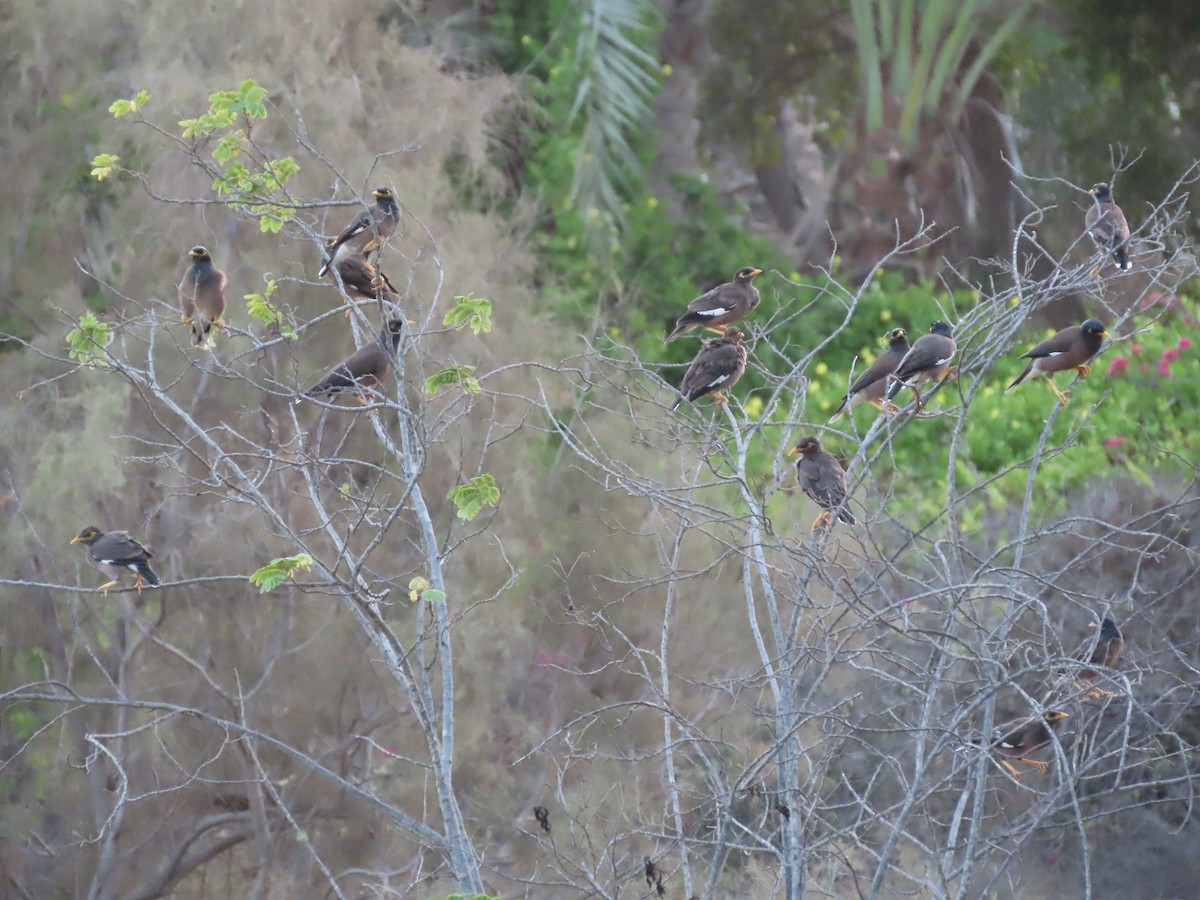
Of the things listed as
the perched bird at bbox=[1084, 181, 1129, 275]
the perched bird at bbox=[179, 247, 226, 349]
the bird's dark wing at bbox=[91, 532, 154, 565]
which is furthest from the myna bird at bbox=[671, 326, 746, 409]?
the bird's dark wing at bbox=[91, 532, 154, 565]

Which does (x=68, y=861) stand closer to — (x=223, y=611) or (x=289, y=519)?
(x=223, y=611)

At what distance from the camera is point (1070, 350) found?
6918 millimetres

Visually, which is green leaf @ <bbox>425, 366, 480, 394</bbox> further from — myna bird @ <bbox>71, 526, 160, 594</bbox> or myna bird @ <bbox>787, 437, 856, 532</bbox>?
myna bird @ <bbox>71, 526, 160, 594</bbox>

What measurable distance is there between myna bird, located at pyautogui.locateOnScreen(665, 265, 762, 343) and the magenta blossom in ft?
26.4

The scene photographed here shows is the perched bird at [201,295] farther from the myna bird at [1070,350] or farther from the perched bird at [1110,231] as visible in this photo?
the perched bird at [1110,231]

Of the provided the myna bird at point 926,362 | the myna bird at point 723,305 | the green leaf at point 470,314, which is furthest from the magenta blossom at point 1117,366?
the green leaf at point 470,314

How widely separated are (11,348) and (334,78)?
132 inches

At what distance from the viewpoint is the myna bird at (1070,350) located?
6.80 metres

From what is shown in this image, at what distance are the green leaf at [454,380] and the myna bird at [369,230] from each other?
2.06 feet

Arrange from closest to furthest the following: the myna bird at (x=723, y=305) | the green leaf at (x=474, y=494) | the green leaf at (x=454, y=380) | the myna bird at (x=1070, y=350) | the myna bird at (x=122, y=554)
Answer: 1. the green leaf at (x=474, y=494)
2. the green leaf at (x=454, y=380)
3. the myna bird at (x=1070, y=350)
4. the myna bird at (x=723, y=305)
5. the myna bird at (x=122, y=554)

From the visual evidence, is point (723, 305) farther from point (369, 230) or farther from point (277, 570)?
point (277, 570)

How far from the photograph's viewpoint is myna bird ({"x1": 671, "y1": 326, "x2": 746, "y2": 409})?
702 cm

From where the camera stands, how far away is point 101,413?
38.4ft

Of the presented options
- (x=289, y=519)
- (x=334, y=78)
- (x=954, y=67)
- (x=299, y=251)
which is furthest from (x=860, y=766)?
(x=954, y=67)
